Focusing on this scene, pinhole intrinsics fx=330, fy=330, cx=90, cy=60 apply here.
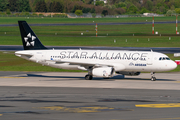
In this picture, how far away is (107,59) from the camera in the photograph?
45.9 meters

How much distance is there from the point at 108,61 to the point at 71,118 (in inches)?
880

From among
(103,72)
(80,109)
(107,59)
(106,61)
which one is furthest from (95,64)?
(80,109)

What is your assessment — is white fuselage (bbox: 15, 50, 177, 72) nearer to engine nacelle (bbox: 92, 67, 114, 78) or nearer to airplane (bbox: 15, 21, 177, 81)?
airplane (bbox: 15, 21, 177, 81)

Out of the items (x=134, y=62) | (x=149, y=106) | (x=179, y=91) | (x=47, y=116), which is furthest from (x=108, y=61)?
(x=47, y=116)

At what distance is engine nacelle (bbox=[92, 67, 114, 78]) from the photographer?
144ft

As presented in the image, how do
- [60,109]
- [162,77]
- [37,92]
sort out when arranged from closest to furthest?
[60,109] → [37,92] → [162,77]

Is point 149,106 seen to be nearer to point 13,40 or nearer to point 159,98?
point 159,98

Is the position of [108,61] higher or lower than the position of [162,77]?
higher

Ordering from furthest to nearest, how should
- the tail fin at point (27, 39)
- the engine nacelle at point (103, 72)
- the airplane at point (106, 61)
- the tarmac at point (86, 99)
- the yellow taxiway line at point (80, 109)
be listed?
the tail fin at point (27, 39)
the airplane at point (106, 61)
the engine nacelle at point (103, 72)
the yellow taxiway line at point (80, 109)
the tarmac at point (86, 99)

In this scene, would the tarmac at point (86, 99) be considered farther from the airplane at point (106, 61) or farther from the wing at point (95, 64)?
the wing at point (95, 64)

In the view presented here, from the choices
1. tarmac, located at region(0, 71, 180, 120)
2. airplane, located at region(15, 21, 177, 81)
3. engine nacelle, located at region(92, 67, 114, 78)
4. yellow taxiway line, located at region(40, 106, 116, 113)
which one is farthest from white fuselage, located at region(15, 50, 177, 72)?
yellow taxiway line, located at region(40, 106, 116, 113)

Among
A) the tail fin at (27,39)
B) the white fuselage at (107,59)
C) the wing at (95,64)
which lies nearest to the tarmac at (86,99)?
the white fuselage at (107,59)

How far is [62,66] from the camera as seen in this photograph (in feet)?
155

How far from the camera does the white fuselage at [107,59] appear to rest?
4472cm
